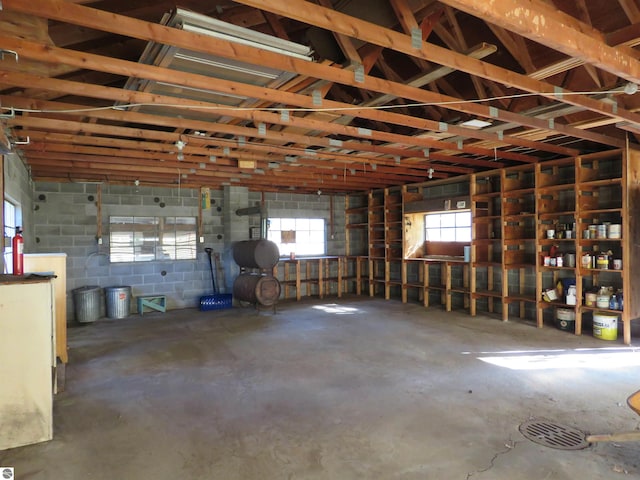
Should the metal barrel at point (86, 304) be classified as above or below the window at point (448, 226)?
Answer: below

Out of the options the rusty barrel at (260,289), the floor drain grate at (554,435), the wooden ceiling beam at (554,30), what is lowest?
the floor drain grate at (554,435)

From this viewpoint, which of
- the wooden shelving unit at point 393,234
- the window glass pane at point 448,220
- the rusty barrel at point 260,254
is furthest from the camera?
the wooden shelving unit at point 393,234

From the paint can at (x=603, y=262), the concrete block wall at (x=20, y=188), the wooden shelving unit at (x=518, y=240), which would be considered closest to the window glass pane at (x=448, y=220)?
the wooden shelving unit at (x=518, y=240)

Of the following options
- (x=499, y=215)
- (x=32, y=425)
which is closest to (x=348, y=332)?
(x=499, y=215)

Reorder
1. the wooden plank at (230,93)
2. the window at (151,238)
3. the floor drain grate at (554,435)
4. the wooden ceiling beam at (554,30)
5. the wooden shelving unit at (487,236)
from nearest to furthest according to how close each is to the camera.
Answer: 1. the wooden ceiling beam at (554,30)
2. the wooden plank at (230,93)
3. the floor drain grate at (554,435)
4. the wooden shelving unit at (487,236)
5. the window at (151,238)

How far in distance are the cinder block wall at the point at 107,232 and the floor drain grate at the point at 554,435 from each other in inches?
228

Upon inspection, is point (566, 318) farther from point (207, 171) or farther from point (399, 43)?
point (207, 171)

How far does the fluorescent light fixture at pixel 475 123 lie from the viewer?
3.54m

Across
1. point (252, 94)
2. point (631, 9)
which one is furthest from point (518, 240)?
point (252, 94)

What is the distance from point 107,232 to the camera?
265 inches

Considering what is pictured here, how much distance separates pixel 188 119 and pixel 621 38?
3.18 m

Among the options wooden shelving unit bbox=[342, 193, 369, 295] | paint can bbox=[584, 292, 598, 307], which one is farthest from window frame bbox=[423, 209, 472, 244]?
paint can bbox=[584, 292, 598, 307]

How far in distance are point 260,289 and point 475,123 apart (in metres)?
4.16

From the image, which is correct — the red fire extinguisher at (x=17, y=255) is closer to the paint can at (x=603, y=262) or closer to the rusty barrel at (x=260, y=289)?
the rusty barrel at (x=260, y=289)
